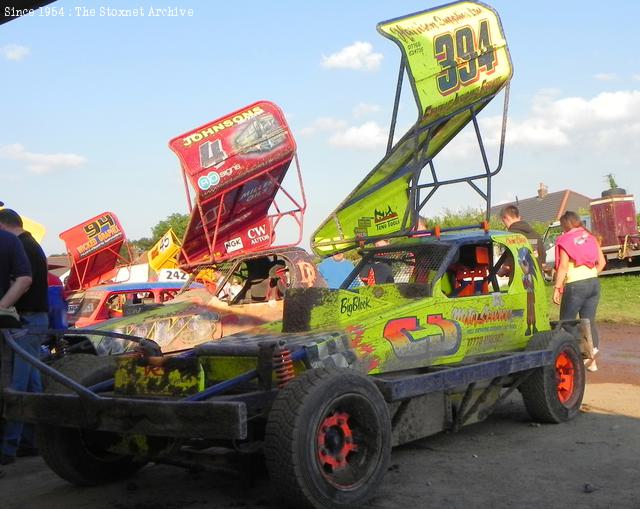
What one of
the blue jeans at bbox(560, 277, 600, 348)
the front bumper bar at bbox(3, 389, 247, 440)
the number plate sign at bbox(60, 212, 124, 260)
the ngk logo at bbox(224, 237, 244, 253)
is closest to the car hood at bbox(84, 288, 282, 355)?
the blue jeans at bbox(560, 277, 600, 348)

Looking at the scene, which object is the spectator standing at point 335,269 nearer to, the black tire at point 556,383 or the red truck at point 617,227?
the black tire at point 556,383

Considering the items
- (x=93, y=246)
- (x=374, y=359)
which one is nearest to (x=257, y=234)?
(x=93, y=246)

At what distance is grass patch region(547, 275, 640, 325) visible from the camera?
15.5 metres

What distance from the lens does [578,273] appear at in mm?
8875

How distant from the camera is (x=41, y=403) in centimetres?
488

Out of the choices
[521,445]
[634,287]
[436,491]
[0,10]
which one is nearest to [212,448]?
[436,491]

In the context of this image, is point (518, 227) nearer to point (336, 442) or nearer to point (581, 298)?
point (581, 298)

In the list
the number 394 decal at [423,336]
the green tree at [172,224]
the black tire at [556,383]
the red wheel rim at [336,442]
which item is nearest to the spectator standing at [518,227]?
the black tire at [556,383]

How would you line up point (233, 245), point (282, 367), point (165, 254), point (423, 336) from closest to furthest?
point (282, 367) → point (423, 336) → point (233, 245) → point (165, 254)

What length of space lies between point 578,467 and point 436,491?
1123mm

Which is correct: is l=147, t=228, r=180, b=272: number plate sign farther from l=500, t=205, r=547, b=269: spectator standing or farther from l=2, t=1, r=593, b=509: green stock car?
l=2, t=1, r=593, b=509: green stock car

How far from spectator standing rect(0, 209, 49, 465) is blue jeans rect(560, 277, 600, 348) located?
548 cm

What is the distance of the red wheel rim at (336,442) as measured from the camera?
181 inches

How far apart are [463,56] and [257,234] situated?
7655 millimetres
